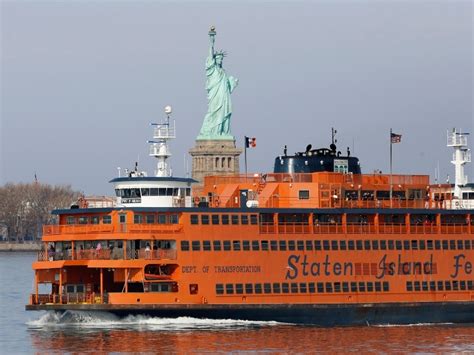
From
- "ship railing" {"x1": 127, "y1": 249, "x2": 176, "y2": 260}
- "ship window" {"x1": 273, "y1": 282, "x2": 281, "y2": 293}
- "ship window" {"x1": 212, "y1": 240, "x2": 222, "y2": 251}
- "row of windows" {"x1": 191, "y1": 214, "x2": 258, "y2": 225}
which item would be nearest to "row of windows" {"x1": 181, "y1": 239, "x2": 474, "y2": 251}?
"ship window" {"x1": 212, "y1": 240, "x2": 222, "y2": 251}

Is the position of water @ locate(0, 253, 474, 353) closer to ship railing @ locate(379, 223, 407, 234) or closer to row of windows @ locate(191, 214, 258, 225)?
row of windows @ locate(191, 214, 258, 225)

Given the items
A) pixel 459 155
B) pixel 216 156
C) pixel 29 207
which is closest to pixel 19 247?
pixel 29 207

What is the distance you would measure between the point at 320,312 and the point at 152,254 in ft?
25.5

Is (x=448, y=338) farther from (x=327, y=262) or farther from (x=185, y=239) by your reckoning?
(x=185, y=239)

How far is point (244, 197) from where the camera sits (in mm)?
69688

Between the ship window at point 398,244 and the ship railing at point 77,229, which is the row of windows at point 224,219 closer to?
the ship railing at point 77,229

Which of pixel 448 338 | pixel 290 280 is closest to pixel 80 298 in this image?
pixel 290 280

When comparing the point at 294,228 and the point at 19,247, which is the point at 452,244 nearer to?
the point at 294,228

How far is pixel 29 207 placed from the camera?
179 m

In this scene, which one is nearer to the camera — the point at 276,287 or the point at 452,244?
the point at 276,287

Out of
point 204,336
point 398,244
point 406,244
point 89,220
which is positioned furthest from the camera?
point 406,244

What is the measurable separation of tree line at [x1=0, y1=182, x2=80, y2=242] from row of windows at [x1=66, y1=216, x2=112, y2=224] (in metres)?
106

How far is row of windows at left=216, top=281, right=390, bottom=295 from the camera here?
2591 inches

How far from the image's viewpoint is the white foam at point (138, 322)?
64.2 meters
